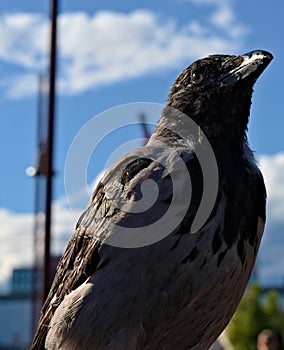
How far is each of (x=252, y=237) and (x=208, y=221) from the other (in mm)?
345

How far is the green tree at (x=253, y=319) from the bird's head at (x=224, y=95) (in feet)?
58.8

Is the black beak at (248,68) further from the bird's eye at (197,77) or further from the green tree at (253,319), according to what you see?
the green tree at (253,319)

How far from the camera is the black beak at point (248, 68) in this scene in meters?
4.88

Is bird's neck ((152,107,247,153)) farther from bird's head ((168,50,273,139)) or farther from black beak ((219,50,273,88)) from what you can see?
black beak ((219,50,273,88))

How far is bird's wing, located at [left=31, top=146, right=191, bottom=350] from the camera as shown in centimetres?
481

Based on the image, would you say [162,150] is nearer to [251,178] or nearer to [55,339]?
[251,178]

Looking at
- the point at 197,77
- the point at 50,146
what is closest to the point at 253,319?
the point at 50,146

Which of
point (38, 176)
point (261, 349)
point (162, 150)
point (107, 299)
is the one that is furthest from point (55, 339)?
point (38, 176)

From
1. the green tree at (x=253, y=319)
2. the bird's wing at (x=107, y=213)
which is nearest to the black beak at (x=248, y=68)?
the bird's wing at (x=107, y=213)

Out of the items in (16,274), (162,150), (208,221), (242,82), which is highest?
(242,82)

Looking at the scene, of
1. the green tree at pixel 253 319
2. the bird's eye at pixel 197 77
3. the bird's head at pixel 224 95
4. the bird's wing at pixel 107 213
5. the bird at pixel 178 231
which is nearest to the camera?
the bird at pixel 178 231

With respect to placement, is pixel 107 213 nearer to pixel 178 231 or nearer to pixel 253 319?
pixel 178 231

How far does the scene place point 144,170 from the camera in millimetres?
4914

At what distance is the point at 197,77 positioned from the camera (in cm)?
511
